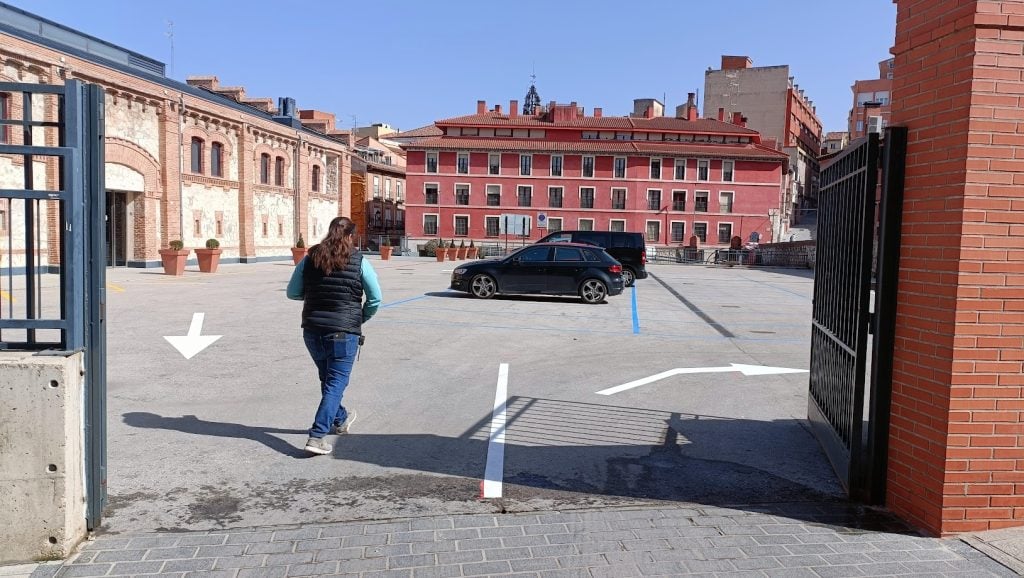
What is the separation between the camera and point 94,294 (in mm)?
4055

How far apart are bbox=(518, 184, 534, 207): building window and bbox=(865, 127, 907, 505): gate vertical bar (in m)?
62.3

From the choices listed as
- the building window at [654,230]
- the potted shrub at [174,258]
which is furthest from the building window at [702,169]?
the potted shrub at [174,258]

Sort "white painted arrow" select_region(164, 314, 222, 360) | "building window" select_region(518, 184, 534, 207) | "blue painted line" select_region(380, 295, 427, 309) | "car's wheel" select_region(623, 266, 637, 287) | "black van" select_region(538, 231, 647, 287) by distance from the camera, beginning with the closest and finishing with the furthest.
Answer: "white painted arrow" select_region(164, 314, 222, 360), "blue painted line" select_region(380, 295, 427, 309), "car's wheel" select_region(623, 266, 637, 287), "black van" select_region(538, 231, 647, 287), "building window" select_region(518, 184, 534, 207)

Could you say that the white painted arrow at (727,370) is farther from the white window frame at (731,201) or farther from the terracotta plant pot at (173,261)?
the white window frame at (731,201)

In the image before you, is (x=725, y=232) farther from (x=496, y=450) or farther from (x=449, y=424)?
(x=496, y=450)

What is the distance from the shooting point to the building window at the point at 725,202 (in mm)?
Result: 65375

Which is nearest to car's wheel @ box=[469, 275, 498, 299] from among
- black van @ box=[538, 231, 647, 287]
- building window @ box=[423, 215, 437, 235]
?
black van @ box=[538, 231, 647, 287]

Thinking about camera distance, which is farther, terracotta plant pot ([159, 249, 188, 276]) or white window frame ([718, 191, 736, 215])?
white window frame ([718, 191, 736, 215])

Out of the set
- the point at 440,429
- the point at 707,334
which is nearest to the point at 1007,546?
the point at 440,429

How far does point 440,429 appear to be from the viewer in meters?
6.49

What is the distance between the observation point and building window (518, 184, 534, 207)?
2616 inches

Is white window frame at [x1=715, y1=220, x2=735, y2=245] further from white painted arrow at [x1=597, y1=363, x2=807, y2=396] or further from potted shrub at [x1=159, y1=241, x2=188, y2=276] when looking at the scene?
white painted arrow at [x1=597, y1=363, x2=807, y2=396]

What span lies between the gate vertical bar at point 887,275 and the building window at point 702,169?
207 feet

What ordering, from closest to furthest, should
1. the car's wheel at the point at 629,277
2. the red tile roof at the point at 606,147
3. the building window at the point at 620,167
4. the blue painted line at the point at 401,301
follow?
1. the blue painted line at the point at 401,301
2. the car's wheel at the point at 629,277
3. the red tile roof at the point at 606,147
4. the building window at the point at 620,167
